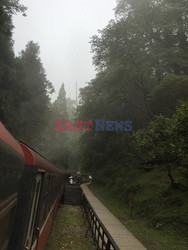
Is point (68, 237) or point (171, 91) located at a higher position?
point (171, 91)

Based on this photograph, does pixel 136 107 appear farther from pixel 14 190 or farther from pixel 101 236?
pixel 14 190

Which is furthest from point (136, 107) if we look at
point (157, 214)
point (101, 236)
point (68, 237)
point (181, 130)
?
point (101, 236)

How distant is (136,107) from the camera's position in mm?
30812

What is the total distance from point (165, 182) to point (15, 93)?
17179mm

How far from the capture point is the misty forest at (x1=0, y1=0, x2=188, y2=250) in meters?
13.0

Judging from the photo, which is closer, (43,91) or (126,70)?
(126,70)

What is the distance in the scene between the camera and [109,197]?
76.8 feet

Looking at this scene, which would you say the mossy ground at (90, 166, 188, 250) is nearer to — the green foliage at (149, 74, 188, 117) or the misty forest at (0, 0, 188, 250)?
the misty forest at (0, 0, 188, 250)

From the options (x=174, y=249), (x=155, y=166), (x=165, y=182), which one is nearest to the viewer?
(x=174, y=249)

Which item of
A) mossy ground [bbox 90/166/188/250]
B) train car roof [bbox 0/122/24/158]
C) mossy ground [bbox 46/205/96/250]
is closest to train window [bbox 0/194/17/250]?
train car roof [bbox 0/122/24/158]

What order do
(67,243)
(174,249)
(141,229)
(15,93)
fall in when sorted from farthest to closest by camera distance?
1. (15,93)
2. (141,229)
3. (67,243)
4. (174,249)

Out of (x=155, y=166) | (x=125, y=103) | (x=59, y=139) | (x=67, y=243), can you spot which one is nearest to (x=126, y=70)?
(x=125, y=103)

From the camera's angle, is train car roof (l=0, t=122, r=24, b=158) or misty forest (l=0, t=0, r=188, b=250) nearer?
train car roof (l=0, t=122, r=24, b=158)

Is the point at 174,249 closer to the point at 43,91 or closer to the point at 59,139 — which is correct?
the point at 43,91
